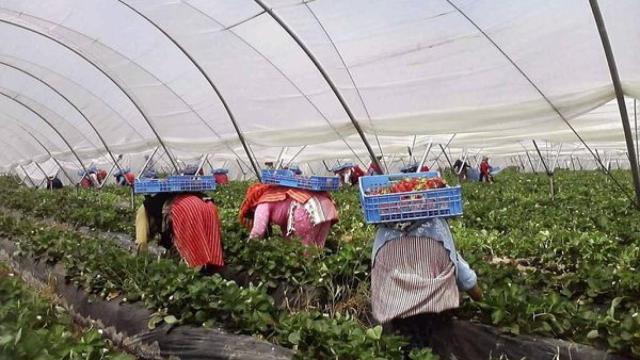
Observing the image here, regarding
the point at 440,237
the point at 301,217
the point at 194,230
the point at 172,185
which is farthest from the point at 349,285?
the point at 172,185

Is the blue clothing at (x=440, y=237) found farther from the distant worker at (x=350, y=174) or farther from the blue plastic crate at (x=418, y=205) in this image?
the distant worker at (x=350, y=174)

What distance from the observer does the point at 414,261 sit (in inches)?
143

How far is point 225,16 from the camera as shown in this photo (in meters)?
7.21

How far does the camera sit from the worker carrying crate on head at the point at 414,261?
3.57 m

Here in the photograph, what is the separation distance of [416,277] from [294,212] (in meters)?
2.30

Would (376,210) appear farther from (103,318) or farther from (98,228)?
(98,228)

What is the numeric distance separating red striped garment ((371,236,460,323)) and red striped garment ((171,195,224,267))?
2.32 m

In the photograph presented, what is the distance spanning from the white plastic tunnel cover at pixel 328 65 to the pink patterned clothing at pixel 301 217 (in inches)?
63.7

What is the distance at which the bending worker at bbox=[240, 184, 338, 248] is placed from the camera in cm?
562

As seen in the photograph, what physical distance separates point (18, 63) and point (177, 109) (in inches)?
146

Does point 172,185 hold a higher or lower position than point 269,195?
higher

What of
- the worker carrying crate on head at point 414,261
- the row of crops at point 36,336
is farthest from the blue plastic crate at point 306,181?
the row of crops at point 36,336

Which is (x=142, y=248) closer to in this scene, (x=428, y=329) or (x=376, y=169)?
(x=428, y=329)

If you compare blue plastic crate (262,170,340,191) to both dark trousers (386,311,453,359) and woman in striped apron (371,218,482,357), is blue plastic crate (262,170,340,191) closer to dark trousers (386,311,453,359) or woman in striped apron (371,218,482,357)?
woman in striped apron (371,218,482,357)
